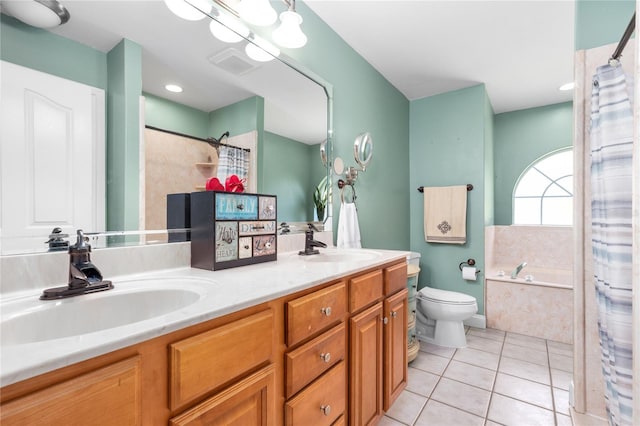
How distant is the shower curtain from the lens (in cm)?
134

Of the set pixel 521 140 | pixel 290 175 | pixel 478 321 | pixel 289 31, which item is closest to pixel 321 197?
pixel 290 175

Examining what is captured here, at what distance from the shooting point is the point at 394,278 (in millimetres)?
1560

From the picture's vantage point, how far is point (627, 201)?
3.73ft

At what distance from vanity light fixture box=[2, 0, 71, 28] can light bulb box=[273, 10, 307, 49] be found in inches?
37.0

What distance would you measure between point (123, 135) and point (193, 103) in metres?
0.33

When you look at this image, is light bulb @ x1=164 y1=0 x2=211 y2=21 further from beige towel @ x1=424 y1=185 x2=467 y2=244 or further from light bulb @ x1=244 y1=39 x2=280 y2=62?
beige towel @ x1=424 y1=185 x2=467 y2=244

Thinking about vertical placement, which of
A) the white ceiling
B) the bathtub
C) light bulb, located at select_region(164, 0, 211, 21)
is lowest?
the bathtub

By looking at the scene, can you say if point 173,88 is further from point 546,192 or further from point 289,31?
point 546,192

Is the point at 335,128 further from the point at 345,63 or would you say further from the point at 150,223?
the point at 150,223

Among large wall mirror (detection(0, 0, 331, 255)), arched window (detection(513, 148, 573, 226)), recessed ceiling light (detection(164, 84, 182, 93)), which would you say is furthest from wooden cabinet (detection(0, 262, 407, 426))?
arched window (detection(513, 148, 573, 226))

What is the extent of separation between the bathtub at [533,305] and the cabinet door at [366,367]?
2044 millimetres

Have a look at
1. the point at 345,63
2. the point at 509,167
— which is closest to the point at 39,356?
the point at 345,63

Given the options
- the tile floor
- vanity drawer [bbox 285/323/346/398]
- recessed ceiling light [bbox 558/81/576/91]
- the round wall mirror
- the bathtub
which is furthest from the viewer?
recessed ceiling light [bbox 558/81/576/91]

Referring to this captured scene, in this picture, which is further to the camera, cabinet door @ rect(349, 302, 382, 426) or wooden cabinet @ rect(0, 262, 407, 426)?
cabinet door @ rect(349, 302, 382, 426)
